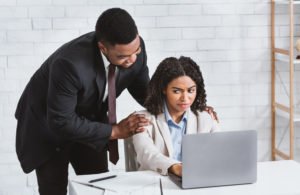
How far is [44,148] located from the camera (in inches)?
95.7

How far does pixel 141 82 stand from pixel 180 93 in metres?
0.28

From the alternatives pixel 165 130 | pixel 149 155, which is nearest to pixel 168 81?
pixel 165 130

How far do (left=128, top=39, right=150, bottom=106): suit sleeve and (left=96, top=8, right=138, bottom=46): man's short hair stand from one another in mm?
422

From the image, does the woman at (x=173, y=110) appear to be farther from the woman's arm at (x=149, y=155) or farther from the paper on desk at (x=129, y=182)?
the paper on desk at (x=129, y=182)

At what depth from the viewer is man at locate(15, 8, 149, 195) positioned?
2.02m

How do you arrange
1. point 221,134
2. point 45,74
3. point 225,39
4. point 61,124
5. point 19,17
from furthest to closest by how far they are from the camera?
point 225,39, point 19,17, point 45,74, point 61,124, point 221,134

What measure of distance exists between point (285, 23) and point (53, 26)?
153 centimetres

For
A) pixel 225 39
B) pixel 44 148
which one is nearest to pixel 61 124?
pixel 44 148

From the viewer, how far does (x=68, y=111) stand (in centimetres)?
217

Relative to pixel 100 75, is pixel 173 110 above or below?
below

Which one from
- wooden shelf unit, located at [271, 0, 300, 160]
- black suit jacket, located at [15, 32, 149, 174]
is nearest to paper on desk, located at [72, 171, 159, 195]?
black suit jacket, located at [15, 32, 149, 174]

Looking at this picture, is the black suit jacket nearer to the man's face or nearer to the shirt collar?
the shirt collar

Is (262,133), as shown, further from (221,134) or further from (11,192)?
(221,134)

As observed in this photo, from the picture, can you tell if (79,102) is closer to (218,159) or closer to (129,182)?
(129,182)
